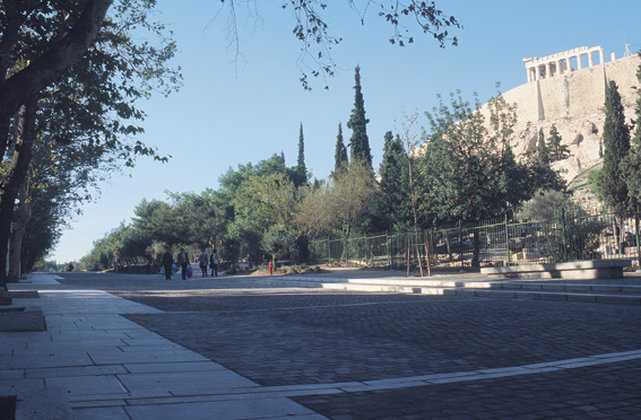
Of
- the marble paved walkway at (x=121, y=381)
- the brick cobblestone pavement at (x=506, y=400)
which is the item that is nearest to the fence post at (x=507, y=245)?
the marble paved walkway at (x=121, y=381)

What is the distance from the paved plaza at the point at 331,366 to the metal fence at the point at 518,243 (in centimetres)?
1173

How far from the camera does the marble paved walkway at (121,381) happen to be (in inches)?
171

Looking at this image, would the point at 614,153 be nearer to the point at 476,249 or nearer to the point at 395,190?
the point at 395,190

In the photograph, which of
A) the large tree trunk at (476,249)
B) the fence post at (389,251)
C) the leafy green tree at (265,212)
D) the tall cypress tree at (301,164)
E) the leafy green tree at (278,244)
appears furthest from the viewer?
the tall cypress tree at (301,164)

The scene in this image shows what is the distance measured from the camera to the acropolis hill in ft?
380

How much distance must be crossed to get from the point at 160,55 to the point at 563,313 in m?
11.6

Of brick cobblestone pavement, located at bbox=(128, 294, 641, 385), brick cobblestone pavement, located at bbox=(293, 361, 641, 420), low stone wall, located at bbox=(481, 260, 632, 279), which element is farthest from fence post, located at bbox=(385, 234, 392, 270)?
brick cobblestone pavement, located at bbox=(293, 361, 641, 420)

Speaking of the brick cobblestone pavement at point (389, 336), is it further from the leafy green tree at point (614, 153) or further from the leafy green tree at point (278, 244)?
the leafy green tree at point (614, 153)

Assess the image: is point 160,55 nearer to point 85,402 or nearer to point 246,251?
point 85,402

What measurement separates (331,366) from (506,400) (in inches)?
81.8

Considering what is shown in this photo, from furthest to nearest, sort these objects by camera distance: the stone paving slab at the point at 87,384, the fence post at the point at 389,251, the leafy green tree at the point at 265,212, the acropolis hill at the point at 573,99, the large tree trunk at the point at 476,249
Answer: the acropolis hill at the point at 573,99, the leafy green tree at the point at 265,212, the fence post at the point at 389,251, the large tree trunk at the point at 476,249, the stone paving slab at the point at 87,384

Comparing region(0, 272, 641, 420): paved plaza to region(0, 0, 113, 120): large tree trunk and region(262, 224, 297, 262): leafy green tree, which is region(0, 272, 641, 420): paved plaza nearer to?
region(0, 0, 113, 120): large tree trunk

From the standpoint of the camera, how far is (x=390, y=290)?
20734mm

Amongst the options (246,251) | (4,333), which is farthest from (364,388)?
(246,251)
